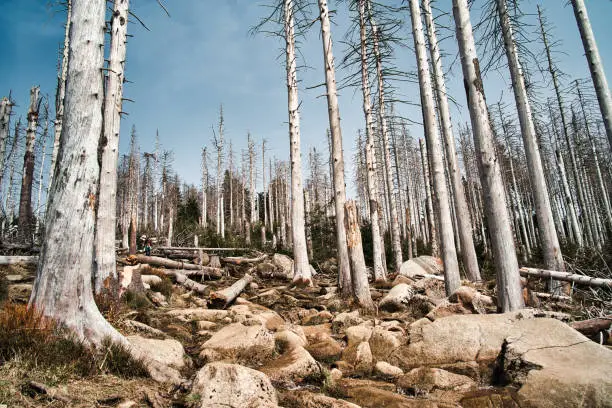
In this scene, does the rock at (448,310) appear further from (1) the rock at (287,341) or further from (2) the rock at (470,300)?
(1) the rock at (287,341)

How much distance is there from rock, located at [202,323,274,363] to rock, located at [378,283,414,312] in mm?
3467

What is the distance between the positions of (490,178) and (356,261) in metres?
3.21

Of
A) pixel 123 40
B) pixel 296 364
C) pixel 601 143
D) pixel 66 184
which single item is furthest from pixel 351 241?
pixel 601 143

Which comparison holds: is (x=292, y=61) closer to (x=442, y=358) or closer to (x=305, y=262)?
(x=305, y=262)

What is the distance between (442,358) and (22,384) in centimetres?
371

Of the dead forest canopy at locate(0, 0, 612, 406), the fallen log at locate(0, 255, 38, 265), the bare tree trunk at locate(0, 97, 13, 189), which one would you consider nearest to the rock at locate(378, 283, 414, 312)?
the dead forest canopy at locate(0, 0, 612, 406)

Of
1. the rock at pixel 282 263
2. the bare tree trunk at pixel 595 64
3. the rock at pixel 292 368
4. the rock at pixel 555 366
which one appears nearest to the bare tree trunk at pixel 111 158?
the rock at pixel 292 368

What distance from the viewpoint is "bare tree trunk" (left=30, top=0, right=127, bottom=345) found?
288 cm

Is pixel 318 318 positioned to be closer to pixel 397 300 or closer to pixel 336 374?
pixel 397 300

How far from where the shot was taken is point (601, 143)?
26344mm

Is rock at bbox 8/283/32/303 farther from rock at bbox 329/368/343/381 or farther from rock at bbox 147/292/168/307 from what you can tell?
rock at bbox 329/368/343/381

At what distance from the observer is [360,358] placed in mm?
3818

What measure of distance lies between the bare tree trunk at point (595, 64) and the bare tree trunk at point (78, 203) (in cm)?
1070

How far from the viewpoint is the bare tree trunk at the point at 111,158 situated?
21.0 feet
